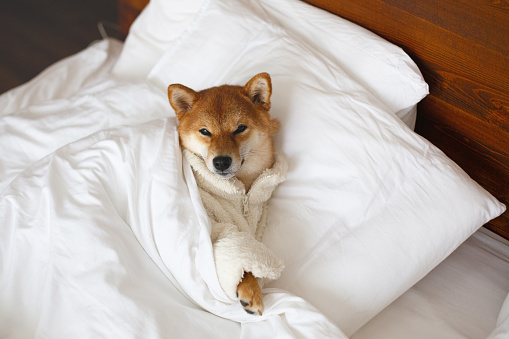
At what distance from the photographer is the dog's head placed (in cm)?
132

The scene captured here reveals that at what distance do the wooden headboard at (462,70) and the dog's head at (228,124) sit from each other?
0.54m

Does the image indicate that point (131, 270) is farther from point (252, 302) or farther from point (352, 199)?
point (352, 199)

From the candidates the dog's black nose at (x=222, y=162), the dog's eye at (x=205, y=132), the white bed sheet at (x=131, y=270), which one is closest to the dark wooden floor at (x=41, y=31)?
the white bed sheet at (x=131, y=270)

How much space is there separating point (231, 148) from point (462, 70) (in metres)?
0.76

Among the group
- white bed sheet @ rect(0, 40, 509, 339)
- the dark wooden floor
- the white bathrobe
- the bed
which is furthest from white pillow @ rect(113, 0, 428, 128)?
the dark wooden floor

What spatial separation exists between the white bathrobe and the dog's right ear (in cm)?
14

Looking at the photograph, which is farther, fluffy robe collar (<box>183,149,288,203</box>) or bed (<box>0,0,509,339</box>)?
fluffy robe collar (<box>183,149,288,203</box>)

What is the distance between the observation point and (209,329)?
1.16m

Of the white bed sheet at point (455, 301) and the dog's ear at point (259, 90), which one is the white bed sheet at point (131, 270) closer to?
the white bed sheet at point (455, 301)

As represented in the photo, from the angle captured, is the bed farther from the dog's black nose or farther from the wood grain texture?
the dog's black nose

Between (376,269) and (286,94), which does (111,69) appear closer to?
(286,94)

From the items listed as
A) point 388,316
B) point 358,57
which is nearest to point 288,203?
point 388,316

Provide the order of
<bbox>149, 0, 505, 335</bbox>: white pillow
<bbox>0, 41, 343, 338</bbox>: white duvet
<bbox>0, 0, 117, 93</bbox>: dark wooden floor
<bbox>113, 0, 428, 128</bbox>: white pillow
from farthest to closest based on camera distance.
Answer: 1. <bbox>0, 0, 117, 93</bbox>: dark wooden floor
2. <bbox>113, 0, 428, 128</bbox>: white pillow
3. <bbox>149, 0, 505, 335</bbox>: white pillow
4. <bbox>0, 41, 343, 338</bbox>: white duvet

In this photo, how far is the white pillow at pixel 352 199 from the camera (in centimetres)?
128
